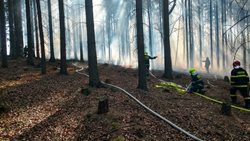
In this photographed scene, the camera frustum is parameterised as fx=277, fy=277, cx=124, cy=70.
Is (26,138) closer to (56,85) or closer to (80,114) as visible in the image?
(80,114)

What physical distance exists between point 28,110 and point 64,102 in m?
1.31

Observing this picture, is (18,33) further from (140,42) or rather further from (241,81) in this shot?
(241,81)

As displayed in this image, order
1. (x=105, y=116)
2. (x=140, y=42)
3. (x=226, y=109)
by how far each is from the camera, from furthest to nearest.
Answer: (x=140, y=42), (x=226, y=109), (x=105, y=116)

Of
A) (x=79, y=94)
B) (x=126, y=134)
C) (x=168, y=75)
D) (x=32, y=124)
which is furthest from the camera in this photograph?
(x=168, y=75)

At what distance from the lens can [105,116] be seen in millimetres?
8172

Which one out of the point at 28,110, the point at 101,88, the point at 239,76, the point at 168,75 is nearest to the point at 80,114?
the point at 28,110

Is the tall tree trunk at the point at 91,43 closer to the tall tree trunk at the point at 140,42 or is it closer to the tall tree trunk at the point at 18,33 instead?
the tall tree trunk at the point at 140,42

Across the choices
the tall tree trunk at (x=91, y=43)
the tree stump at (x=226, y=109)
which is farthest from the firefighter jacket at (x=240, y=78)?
the tall tree trunk at (x=91, y=43)

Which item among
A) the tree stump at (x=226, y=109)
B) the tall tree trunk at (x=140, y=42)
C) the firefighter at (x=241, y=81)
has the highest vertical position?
the tall tree trunk at (x=140, y=42)

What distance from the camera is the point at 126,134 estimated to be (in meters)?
6.98

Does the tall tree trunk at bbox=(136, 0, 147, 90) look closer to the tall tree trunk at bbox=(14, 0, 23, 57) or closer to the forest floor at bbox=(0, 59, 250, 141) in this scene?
the forest floor at bbox=(0, 59, 250, 141)

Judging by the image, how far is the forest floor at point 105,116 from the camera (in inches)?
288

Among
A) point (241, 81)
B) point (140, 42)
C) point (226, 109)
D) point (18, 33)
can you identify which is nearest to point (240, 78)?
point (241, 81)

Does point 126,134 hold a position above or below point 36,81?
below
